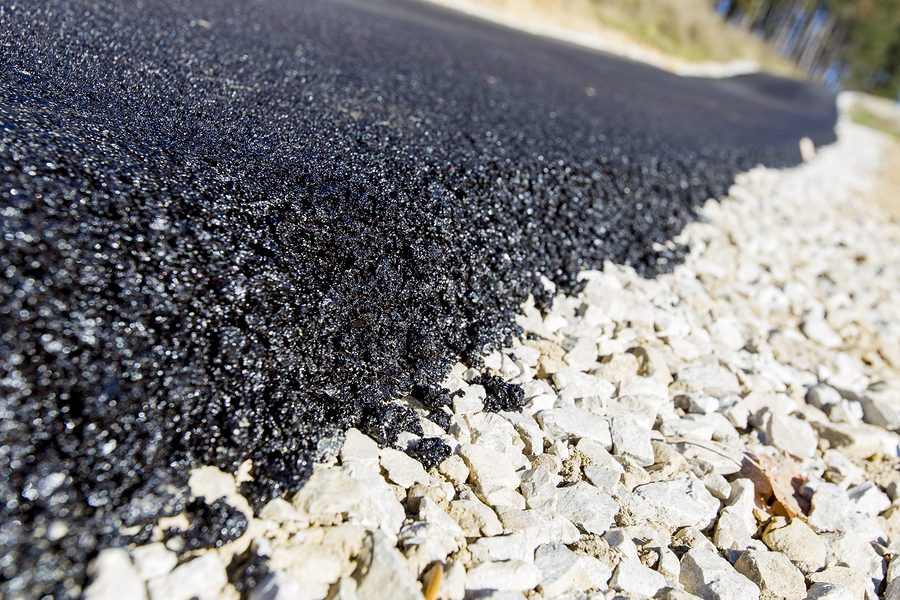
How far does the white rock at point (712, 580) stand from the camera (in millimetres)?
1795

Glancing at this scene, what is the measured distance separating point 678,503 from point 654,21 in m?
22.8

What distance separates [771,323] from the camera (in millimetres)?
3689

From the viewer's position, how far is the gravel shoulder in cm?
Answer: 150

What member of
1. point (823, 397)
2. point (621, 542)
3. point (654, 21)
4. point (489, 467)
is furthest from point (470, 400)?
point (654, 21)

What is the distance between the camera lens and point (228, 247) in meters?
1.81

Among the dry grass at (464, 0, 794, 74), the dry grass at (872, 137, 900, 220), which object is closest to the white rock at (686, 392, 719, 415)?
the dry grass at (872, 137, 900, 220)

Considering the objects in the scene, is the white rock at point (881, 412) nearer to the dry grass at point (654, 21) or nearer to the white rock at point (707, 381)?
the white rock at point (707, 381)

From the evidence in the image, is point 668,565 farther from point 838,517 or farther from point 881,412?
point 881,412

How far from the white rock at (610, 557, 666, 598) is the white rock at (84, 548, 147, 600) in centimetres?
114

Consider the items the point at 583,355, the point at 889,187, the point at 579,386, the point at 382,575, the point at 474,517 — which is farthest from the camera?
the point at 889,187

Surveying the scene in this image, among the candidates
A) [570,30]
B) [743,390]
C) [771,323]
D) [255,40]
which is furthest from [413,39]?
[570,30]

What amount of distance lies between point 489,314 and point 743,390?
1.26 metres

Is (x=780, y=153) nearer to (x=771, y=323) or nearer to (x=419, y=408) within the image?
(x=771, y=323)

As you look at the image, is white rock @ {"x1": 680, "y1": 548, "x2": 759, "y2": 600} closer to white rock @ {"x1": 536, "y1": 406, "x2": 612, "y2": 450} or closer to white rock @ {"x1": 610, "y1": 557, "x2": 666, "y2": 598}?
white rock @ {"x1": 610, "y1": 557, "x2": 666, "y2": 598}
